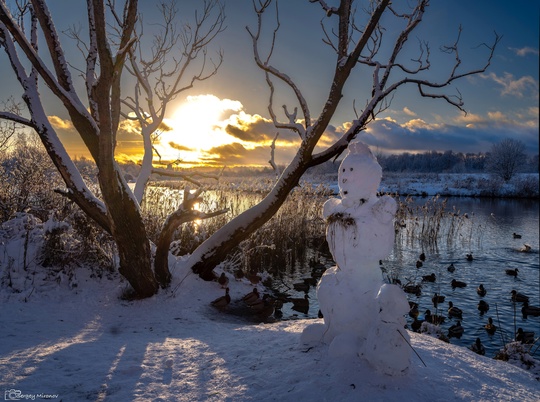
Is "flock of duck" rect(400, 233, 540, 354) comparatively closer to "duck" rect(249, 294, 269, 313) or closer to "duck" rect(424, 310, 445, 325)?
"duck" rect(424, 310, 445, 325)

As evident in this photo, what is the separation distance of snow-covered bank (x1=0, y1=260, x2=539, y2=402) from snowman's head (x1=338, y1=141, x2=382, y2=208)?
57.6 inches

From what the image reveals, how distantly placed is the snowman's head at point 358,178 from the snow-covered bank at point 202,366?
1464 mm

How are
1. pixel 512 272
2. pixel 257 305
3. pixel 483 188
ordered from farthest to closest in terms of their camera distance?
pixel 483 188 → pixel 512 272 → pixel 257 305

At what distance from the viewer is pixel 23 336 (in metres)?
4.38

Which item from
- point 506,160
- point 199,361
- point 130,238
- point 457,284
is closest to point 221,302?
point 130,238

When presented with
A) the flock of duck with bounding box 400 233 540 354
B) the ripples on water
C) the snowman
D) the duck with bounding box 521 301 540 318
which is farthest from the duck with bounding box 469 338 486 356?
the snowman

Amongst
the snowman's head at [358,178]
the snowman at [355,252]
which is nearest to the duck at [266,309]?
the snowman at [355,252]

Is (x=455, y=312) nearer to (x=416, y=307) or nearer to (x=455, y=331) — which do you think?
(x=416, y=307)

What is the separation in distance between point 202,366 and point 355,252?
181cm

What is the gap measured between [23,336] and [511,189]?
38.9 m

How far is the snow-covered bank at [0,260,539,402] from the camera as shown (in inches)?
120

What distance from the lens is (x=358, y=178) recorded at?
11.8ft

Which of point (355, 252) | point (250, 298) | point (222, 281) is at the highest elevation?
point (355, 252)

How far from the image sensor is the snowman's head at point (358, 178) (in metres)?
3.59
